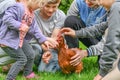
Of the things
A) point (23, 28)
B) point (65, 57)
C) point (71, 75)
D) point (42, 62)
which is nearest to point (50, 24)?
point (42, 62)

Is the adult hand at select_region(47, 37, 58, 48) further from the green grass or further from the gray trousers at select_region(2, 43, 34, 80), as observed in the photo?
the green grass

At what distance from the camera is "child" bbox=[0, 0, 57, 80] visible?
4391 millimetres

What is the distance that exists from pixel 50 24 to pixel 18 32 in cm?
A: 89

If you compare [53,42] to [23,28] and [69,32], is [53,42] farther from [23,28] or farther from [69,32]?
[23,28]

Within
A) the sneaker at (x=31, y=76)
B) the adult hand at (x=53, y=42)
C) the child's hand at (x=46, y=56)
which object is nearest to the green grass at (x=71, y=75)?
the sneaker at (x=31, y=76)

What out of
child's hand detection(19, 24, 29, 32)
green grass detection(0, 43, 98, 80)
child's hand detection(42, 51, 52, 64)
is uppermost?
child's hand detection(19, 24, 29, 32)

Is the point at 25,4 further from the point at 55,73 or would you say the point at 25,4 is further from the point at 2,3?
the point at 55,73

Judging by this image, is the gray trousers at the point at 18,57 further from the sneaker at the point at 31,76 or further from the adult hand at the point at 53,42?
the adult hand at the point at 53,42

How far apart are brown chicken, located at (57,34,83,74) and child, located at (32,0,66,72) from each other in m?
0.20

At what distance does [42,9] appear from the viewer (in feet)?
16.9

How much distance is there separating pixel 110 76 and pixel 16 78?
285 cm

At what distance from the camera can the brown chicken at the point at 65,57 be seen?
4680mm

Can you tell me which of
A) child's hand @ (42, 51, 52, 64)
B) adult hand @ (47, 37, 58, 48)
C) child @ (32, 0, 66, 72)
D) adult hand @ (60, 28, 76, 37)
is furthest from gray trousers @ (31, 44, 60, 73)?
adult hand @ (60, 28, 76, 37)

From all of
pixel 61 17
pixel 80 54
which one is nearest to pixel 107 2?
pixel 80 54
